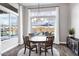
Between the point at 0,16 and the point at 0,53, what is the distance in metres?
0.80

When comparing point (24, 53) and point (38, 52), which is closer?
point (24, 53)

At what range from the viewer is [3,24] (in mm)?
2596

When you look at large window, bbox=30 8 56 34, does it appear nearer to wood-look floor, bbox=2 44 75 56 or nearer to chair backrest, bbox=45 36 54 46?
chair backrest, bbox=45 36 54 46

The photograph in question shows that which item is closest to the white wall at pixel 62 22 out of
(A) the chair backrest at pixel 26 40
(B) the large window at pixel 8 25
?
(A) the chair backrest at pixel 26 40

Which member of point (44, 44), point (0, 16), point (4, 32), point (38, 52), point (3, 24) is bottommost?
point (38, 52)

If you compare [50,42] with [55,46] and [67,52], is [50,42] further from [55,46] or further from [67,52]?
[67,52]

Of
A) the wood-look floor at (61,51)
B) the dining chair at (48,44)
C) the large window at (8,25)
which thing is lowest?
the wood-look floor at (61,51)

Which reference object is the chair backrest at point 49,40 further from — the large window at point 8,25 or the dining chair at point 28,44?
the large window at point 8,25

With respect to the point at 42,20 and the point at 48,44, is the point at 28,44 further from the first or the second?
the point at 42,20

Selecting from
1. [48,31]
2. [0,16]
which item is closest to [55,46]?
[48,31]

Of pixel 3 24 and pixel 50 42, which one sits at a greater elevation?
pixel 3 24

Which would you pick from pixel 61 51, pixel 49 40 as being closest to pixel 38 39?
pixel 49 40

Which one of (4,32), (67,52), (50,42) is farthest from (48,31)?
(4,32)

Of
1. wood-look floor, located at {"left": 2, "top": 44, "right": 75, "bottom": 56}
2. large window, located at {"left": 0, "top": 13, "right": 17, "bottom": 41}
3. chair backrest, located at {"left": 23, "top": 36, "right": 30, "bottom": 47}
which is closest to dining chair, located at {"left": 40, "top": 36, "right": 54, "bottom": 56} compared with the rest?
wood-look floor, located at {"left": 2, "top": 44, "right": 75, "bottom": 56}
